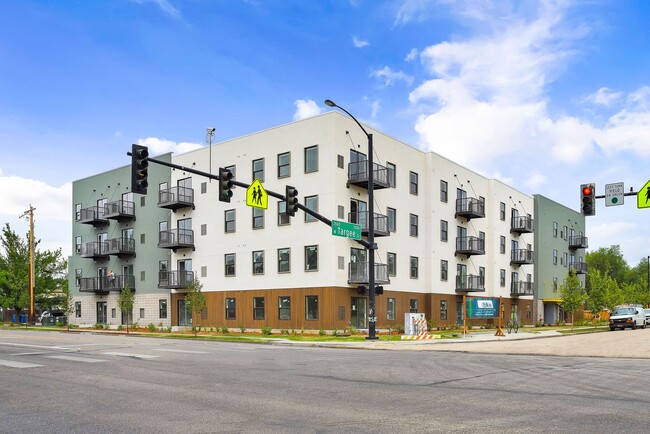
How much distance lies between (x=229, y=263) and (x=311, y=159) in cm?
1004

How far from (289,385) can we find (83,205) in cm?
5012

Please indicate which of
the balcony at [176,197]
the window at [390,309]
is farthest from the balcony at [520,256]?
the balcony at [176,197]

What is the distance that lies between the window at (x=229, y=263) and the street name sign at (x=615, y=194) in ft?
86.4

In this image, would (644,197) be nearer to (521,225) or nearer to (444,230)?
(444,230)

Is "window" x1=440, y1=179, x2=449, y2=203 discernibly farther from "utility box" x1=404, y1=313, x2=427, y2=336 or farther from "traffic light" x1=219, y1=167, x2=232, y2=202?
"traffic light" x1=219, y1=167, x2=232, y2=202

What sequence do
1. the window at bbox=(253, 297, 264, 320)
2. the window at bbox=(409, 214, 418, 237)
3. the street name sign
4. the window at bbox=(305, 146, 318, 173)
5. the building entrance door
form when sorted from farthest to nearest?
the window at bbox=(409, 214, 418, 237) → the window at bbox=(253, 297, 264, 320) → the window at bbox=(305, 146, 318, 173) → the building entrance door → the street name sign

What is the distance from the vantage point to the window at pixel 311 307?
38188 millimetres

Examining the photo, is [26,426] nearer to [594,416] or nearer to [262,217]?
[594,416]

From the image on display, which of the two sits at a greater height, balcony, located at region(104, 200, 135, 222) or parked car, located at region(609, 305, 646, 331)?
balcony, located at region(104, 200, 135, 222)

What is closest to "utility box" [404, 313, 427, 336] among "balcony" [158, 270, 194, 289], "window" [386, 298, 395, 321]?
"window" [386, 298, 395, 321]

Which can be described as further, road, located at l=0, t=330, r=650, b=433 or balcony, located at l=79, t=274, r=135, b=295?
balcony, located at l=79, t=274, r=135, b=295

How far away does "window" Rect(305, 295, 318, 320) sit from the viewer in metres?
38.2

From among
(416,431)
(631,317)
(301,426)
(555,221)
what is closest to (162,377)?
(301,426)

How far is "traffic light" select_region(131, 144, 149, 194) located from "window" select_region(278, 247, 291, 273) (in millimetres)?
21476
